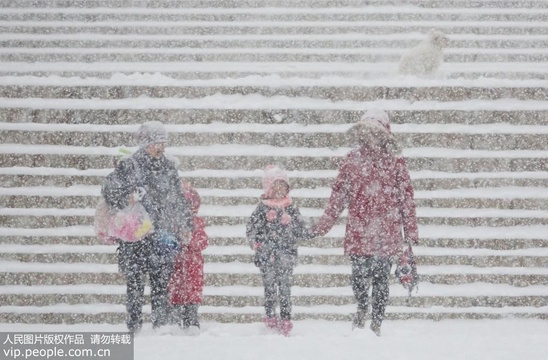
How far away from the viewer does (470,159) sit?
243 inches

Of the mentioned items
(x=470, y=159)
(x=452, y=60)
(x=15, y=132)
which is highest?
(x=452, y=60)

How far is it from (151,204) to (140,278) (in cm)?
54

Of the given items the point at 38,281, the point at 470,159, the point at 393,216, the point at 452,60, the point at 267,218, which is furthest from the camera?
the point at 452,60

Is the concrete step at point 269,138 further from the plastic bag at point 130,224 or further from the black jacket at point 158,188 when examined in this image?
the plastic bag at point 130,224

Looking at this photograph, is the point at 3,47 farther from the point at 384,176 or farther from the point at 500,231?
the point at 500,231

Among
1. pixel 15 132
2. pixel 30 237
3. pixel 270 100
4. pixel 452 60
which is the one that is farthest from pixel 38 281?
pixel 452 60

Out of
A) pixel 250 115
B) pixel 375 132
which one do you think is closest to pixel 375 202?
pixel 375 132

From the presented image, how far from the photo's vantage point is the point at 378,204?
4410mm

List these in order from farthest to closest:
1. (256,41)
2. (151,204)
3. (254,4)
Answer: (254,4), (256,41), (151,204)

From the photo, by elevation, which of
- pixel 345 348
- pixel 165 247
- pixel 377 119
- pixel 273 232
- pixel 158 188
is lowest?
pixel 345 348

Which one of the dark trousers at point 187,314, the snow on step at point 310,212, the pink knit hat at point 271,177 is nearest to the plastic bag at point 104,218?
the dark trousers at point 187,314

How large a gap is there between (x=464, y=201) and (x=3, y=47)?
5.74m

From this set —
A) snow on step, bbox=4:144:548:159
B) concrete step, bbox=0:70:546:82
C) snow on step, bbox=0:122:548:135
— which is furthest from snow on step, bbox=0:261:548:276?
concrete step, bbox=0:70:546:82

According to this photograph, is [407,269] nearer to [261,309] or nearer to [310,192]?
[261,309]
